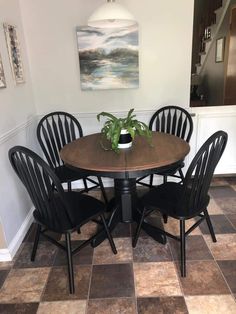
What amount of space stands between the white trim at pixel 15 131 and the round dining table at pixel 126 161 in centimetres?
44

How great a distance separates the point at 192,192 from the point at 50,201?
2.78 ft

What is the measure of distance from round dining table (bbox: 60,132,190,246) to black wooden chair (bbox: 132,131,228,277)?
0.68 ft

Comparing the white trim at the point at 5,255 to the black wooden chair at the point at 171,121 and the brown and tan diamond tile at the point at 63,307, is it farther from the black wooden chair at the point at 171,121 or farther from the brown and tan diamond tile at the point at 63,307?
the black wooden chair at the point at 171,121

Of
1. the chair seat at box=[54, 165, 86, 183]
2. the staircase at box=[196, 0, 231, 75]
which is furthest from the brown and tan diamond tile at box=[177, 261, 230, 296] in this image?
the staircase at box=[196, 0, 231, 75]

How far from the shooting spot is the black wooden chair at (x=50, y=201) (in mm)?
1346

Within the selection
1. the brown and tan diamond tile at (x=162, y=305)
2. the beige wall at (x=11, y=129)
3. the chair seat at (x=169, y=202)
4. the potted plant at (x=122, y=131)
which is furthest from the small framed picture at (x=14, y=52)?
the brown and tan diamond tile at (x=162, y=305)

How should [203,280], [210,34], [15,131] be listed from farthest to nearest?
[210,34], [15,131], [203,280]

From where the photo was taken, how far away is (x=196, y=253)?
186 centimetres

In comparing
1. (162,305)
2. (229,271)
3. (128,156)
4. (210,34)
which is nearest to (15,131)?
(128,156)

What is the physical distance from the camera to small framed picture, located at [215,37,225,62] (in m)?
3.42

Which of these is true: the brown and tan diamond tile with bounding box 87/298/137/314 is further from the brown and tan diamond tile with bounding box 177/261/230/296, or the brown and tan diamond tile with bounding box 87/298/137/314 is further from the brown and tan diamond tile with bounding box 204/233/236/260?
the brown and tan diamond tile with bounding box 204/233/236/260

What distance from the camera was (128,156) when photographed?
1.75 meters

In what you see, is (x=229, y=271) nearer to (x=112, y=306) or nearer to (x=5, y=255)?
(x=112, y=306)

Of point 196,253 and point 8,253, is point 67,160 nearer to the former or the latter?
point 8,253
